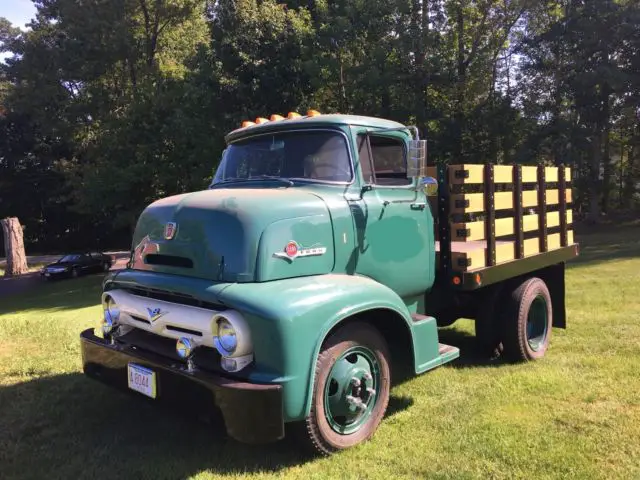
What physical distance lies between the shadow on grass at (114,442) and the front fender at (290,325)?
0.47m

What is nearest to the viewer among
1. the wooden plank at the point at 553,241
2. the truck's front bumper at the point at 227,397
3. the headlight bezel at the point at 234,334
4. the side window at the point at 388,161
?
the truck's front bumper at the point at 227,397

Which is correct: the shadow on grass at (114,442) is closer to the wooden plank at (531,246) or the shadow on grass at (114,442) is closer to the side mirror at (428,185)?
the side mirror at (428,185)

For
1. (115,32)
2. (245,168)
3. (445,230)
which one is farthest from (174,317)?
(115,32)

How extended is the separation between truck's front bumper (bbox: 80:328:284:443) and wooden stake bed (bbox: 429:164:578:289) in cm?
251

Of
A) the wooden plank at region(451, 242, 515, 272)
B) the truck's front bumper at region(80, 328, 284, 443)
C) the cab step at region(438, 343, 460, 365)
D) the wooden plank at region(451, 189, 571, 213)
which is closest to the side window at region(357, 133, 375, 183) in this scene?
the wooden plank at region(451, 189, 571, 213)

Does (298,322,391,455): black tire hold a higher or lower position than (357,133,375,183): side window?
lower

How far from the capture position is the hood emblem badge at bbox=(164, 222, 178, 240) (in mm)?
3862

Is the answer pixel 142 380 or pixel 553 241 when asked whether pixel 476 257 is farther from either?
pixel 142 380

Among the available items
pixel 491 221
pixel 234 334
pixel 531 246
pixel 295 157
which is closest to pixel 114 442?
pixel 234 334

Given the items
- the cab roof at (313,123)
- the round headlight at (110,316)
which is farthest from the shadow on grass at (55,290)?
the cab roof at (313,123)

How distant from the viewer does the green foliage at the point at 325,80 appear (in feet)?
50.2

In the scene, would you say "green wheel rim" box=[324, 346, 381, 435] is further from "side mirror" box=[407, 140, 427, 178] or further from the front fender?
"side mirror" box=[407, 140, 427, 178]

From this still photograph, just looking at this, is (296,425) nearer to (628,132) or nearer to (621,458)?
(621,458)

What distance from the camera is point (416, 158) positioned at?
433cm
